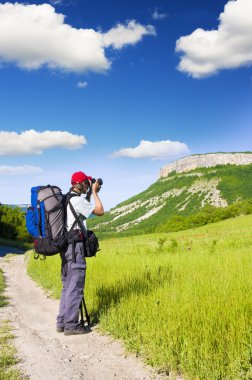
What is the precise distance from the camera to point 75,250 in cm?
656

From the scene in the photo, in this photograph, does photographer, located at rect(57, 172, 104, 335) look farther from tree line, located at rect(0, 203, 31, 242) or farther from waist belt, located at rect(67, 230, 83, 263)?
tree line, located at rect(0, 203, 31, 242)

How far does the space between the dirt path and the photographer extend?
249 mm

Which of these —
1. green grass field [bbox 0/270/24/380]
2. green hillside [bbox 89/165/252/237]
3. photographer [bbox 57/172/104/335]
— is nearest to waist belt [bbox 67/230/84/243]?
photographer [bbox 57/172/104/335]

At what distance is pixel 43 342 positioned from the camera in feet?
19.6

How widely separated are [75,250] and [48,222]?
69cm

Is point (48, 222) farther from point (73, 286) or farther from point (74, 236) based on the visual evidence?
point (73, 286)

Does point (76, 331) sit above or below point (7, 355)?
below

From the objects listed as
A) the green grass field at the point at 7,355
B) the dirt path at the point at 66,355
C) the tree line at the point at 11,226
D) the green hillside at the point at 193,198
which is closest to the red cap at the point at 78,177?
the dirt path at the point at 66,355

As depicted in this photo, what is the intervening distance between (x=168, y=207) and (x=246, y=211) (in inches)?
3792

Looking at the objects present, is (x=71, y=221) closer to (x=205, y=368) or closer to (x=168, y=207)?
(x=205, y=368)

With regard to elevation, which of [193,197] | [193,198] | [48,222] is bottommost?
[48,222]

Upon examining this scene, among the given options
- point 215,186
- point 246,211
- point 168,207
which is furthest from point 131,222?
point 246,211

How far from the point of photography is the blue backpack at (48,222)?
641 centimetres

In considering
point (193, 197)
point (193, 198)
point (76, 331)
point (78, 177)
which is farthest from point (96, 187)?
point (193, 197)
